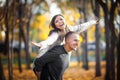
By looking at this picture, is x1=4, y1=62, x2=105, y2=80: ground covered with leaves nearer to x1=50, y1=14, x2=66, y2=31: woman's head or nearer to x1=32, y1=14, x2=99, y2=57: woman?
x1=32, y1=14, x2=99, y2=57: woman

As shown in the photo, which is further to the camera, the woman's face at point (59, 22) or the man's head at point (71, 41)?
the woman's face at point (59, 22)

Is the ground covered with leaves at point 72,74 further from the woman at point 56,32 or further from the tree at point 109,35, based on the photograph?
the woman at point 56,32

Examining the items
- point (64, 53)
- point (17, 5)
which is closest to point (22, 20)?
point (17, 5)

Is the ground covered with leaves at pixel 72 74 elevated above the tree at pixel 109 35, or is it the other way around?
the tree at pixel 109 35

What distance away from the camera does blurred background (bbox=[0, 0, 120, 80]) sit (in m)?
6.22

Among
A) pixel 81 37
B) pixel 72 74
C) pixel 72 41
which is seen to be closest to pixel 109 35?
pixel 81 37

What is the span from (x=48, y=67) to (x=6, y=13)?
3900 millimetres

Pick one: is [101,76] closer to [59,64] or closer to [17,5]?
[17,5]

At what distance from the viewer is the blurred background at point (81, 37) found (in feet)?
20.4

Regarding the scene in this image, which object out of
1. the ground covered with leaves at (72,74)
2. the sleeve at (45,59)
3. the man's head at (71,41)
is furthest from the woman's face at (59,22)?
the ground covered with leaves at (72,74)

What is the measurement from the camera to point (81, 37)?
7516 millimetres

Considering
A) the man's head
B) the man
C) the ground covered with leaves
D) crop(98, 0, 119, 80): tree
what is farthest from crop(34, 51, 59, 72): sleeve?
crop(98, 0, 119, 80): tree

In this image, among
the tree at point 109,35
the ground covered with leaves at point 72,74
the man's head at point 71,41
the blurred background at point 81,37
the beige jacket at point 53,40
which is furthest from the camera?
the blurred background at point 81,37

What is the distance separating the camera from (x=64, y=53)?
286 cm
